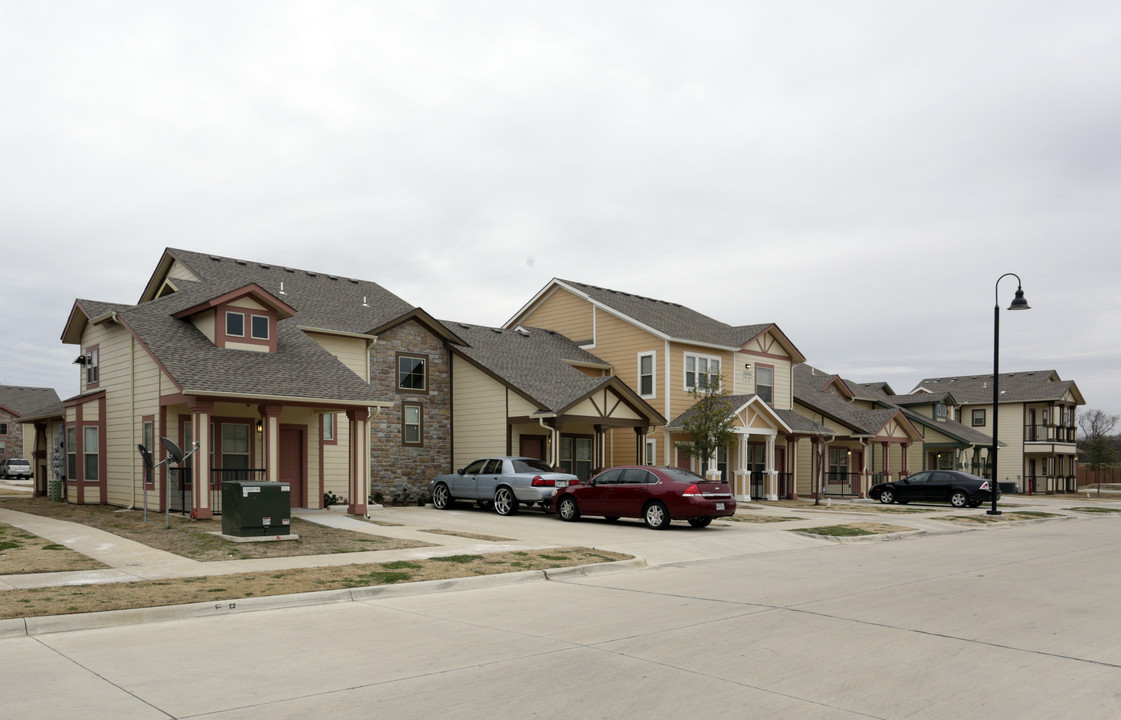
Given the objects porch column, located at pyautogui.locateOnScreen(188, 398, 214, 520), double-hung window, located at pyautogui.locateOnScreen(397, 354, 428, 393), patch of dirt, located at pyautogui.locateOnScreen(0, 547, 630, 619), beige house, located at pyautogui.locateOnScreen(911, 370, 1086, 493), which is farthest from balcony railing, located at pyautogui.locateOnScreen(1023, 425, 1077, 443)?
porch column, located at pyautogui.locateOnScreen(188, 398, 214, 520)

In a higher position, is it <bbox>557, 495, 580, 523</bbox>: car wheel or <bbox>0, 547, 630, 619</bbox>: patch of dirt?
<bbox>0, 547, 630, 619</bbox>: patch of dirt

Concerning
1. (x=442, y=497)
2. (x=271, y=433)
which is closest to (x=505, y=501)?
(x=442, y=497)

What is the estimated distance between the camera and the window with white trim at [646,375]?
110ft

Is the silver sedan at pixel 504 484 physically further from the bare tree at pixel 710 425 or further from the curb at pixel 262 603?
the curb at pixel 262 603

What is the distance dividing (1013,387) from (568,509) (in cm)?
4918

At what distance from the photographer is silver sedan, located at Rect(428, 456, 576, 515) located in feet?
78.8

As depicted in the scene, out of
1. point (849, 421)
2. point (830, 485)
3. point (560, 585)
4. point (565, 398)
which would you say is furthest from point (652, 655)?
point (830, 485)

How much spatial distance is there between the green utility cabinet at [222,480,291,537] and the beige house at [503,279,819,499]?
51.3ft

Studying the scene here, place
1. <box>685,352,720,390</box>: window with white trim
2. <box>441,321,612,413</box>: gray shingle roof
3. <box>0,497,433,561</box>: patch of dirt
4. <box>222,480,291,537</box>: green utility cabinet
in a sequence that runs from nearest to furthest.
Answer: <box>0,497,433,561</box>: patch of dirt < <box>222,480,291,537</box>: green utility cabinet < <box>441,321,612,413</box>: gray shingle roof < <box>685,352,720,390</box>: window with white trim

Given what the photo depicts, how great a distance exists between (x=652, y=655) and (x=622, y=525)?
14114 mm

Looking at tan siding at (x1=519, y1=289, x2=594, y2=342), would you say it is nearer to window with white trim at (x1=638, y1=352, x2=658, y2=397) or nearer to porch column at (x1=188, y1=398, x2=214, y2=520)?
window with white trim at (x1=638, y1=352, x2=658, y2=397)

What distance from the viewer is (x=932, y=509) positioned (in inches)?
1262

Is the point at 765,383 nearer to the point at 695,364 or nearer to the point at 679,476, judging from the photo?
the point at 695,364

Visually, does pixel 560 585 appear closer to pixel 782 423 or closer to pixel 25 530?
pixel 25 530
